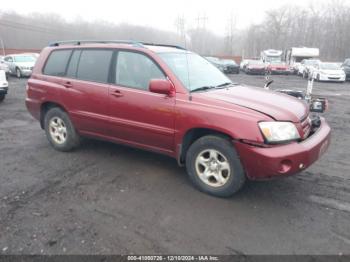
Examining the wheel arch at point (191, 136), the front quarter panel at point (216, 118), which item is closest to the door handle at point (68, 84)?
the front quarter panel at point (216, 118)

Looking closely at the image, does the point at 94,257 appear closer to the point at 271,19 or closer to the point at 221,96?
the point at 221,96

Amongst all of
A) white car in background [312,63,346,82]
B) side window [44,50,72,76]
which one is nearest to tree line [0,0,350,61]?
white car in background [312,63,346,82]

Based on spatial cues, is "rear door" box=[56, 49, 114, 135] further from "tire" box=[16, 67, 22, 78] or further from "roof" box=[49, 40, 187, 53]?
"tire" box=[16, 67, 22, 78]

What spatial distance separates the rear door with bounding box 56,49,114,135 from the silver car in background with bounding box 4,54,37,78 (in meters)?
16.3

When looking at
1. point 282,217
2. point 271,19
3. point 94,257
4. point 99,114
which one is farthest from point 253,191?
point 271,19

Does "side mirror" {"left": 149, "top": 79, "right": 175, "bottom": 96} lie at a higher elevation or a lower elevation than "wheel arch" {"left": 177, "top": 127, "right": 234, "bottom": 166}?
higher

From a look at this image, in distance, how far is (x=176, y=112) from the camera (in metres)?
3.73

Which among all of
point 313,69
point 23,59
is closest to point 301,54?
point 313,69

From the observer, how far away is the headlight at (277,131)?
10.6ft

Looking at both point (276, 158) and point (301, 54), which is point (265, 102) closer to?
point (276, 158)

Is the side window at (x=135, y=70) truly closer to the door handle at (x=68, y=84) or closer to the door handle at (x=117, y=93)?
the door handle at (x=117, y=93)

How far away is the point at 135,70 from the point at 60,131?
75.6 inches

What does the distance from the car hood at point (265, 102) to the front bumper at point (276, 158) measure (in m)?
0.34

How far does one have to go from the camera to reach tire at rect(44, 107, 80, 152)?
198 inches
